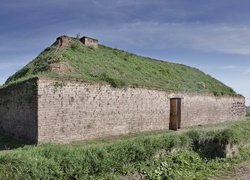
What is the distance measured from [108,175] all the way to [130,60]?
1117 centimetres

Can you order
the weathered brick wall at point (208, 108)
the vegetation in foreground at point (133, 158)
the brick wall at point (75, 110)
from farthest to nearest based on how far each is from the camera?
the weathered brick wall at point (208, 108) < the brick wall at point (75, 110) < the vegetation in foreground at point (133, 158)

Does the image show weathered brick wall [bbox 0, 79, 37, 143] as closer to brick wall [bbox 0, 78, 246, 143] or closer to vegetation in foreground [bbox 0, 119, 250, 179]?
brick wall [bbox 0, 78, 246, 143]

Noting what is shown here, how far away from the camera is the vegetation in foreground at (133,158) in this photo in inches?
253

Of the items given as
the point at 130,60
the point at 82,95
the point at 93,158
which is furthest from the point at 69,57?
the point at 93,158

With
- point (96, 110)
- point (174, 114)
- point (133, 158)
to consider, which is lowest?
point (133, 158)

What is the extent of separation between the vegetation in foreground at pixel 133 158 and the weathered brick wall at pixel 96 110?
1026 mm

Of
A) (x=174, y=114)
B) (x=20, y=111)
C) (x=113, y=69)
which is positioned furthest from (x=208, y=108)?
(x=20, y=111)

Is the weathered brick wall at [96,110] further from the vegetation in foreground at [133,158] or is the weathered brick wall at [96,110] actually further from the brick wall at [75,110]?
the vegetation in foreground at [133,158]

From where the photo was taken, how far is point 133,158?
9.09 m

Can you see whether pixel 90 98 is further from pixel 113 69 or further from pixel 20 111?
pixel 113 69

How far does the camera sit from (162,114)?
15109mm

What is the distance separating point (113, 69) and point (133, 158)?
7.01 m

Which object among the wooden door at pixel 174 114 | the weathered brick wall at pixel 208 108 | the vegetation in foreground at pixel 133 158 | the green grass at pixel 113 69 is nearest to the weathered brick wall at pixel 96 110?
the weathered brick wall at pixel 208 108

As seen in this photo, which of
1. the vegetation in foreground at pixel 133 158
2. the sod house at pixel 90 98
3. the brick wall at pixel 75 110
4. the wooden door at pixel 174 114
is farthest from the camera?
the wooden door at pixel 174 114
